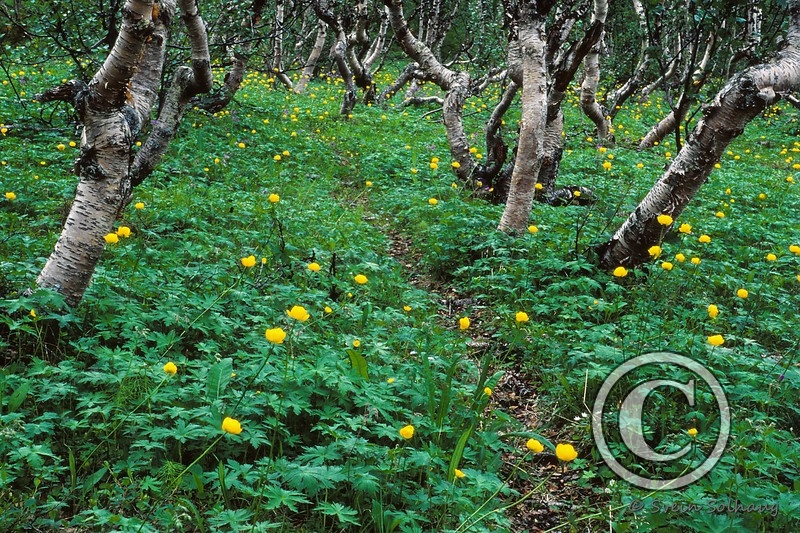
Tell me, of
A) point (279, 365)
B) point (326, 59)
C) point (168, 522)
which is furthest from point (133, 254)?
point (326, 59)

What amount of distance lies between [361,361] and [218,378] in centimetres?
74

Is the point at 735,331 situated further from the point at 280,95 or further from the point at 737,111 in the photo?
the point at 280,95

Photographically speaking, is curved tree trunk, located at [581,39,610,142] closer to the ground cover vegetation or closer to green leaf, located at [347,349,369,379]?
the ground cover vegetation

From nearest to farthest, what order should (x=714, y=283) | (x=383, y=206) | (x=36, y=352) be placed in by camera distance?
1. (x=36, y=352)
2. (x=714, y=283)
3. (x=383, y=206)

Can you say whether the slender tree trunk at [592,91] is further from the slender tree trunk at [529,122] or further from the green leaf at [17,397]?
the green leaf at [17,397]

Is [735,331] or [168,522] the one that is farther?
[735,331]

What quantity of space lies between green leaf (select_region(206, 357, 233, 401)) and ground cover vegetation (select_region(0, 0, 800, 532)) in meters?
0.01

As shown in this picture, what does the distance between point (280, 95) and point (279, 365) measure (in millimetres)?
13022

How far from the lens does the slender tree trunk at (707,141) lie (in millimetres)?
4410

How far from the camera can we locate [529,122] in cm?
589

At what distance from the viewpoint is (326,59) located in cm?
2370

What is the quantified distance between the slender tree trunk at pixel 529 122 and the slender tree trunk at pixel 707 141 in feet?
3.36

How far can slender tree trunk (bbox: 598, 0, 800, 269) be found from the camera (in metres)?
4.41

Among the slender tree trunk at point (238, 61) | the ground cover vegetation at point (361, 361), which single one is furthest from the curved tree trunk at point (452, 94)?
the slender tree trunk at point (238, 61)
